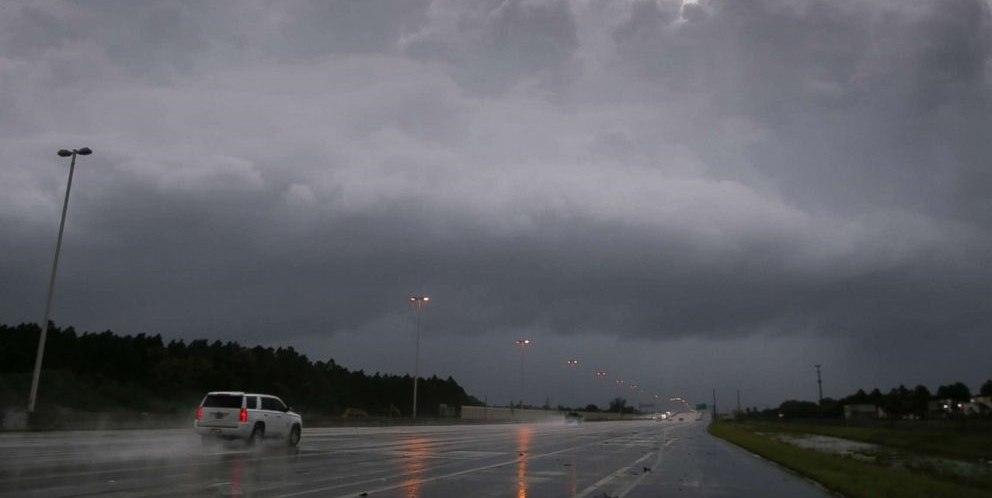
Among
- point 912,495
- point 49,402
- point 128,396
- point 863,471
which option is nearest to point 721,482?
point 912,495

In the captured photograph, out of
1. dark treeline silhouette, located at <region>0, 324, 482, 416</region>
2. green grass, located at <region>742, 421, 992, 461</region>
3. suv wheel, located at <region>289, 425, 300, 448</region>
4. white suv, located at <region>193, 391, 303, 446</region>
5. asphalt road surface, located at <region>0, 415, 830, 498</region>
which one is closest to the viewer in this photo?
asphalt road surface, located at <region>0, 415, 830, 498</region>

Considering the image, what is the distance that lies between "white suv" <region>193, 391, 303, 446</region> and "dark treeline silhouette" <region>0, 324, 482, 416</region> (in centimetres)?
3874

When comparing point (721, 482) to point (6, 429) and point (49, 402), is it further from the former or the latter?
point (49, 402)

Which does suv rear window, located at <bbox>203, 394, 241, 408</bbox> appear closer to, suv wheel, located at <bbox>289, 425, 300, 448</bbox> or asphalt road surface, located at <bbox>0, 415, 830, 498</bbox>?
asphalt road surface, located at <bbox>0, 415, 830, 498</bbox>

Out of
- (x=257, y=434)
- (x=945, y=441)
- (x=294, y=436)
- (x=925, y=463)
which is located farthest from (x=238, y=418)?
(x=945, y=441)


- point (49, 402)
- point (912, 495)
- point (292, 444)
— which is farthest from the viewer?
point (49, 402)

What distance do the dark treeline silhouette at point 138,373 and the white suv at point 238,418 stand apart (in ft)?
127

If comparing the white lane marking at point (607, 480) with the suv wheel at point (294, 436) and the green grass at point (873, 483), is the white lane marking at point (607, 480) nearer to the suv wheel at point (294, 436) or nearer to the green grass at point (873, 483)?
the green grass at point (873, 483)

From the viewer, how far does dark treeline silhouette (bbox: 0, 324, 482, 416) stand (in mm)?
75188

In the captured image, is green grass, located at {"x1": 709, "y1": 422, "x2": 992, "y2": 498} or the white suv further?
the white suv

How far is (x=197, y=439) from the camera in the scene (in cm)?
3028

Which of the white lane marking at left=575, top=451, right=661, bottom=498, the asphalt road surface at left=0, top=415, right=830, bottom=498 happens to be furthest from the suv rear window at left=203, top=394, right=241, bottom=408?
the white lane marking at left=575, top=451, right=661, bottom=498

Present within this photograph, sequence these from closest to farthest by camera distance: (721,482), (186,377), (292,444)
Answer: (721,482) → (292,444) → (186,377)

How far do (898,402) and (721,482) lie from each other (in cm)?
18490
